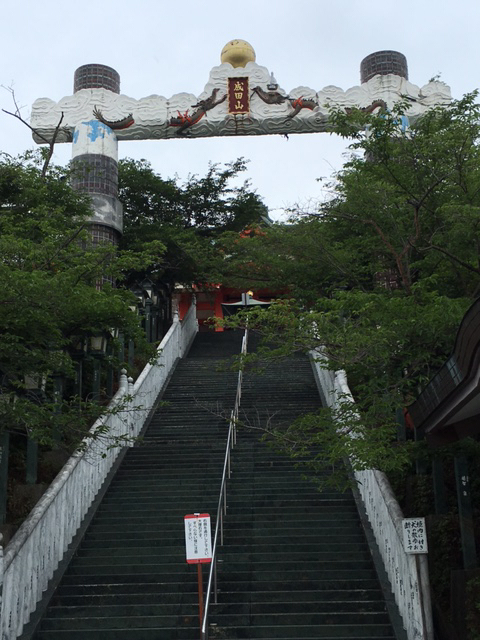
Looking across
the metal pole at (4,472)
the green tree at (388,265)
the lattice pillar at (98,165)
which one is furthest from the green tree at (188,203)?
the metal pole at (4,472)

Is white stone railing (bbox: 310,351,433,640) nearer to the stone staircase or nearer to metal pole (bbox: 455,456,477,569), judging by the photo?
the stone staircase

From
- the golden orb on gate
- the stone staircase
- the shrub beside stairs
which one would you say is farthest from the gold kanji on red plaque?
the stone staircase

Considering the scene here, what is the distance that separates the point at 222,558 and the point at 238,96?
16573 millimetres

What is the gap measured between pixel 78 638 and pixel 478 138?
996 centimetres

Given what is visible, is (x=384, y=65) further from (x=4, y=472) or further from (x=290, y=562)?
(x=4, y=472)

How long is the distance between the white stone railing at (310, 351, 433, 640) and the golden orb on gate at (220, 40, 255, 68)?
18.7 m

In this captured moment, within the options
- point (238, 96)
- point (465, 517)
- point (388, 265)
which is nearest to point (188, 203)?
point (238, 96)

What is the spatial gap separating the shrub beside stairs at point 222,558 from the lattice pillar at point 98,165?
8594 mm

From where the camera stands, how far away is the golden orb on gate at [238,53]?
2578 centimetres

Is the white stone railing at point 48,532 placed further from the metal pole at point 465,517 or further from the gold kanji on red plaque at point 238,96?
the gold kanji on red plaque at point 238,96

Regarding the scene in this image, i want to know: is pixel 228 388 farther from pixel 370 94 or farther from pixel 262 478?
pixel 370 94

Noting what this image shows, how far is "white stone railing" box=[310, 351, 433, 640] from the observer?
7.73 m

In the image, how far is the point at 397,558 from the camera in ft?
28.1

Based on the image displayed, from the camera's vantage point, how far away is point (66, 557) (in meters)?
9.82
